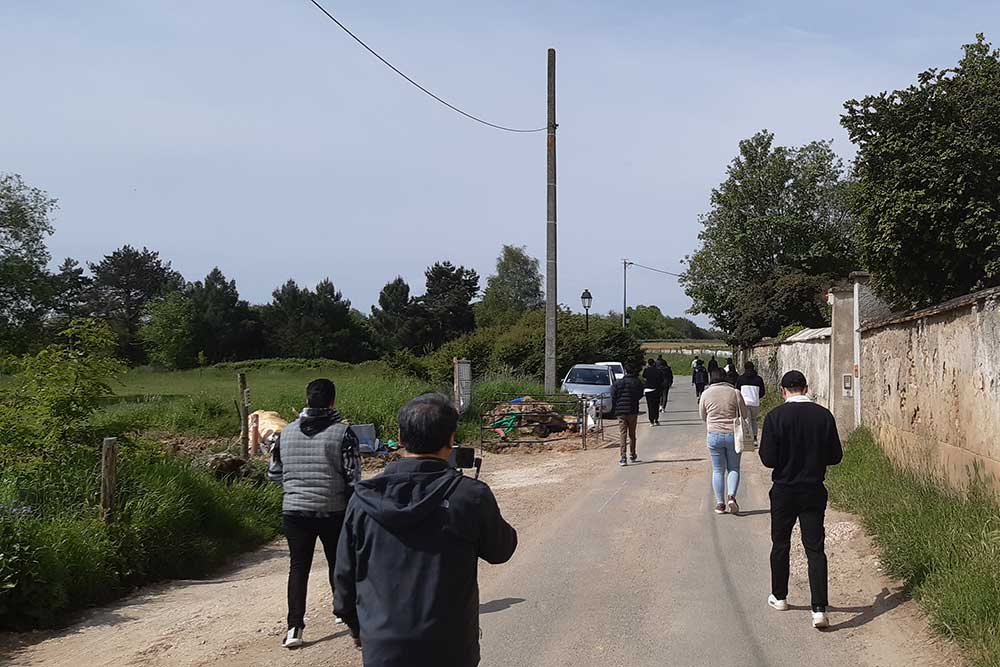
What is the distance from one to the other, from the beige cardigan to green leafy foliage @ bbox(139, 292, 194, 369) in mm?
70147

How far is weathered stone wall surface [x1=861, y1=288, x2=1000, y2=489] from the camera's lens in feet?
25.2

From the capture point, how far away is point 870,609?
6.50 metres

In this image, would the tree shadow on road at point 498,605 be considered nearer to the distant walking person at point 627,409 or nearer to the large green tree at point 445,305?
the distant walking person at point 627,409

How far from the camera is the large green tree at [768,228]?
47.3 metres

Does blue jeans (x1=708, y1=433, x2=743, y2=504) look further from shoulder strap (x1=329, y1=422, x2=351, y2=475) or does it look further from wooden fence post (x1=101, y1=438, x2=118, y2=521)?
wooden fence post (x1=101, y1=438, x2=118, y2=521)

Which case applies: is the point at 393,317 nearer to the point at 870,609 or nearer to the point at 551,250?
the point at 551,250

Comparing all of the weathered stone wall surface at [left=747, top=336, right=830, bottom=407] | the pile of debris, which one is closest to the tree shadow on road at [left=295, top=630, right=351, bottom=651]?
the pile of debris

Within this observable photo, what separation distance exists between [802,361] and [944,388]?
14.9m

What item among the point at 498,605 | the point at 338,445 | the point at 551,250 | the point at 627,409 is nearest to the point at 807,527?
the point at 498,605

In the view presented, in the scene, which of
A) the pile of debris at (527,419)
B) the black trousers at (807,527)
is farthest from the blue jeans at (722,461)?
the pile of debris at (527,419)

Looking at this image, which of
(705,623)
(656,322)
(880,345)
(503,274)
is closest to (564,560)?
(705,623)

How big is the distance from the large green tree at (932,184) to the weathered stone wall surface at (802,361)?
215 centimetres

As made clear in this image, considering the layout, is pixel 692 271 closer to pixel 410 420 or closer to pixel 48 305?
pixel 48 305

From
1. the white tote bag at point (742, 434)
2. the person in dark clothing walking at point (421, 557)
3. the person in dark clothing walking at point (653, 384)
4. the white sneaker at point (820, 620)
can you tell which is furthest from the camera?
the person in dark clothing walking at point (653, 384)
